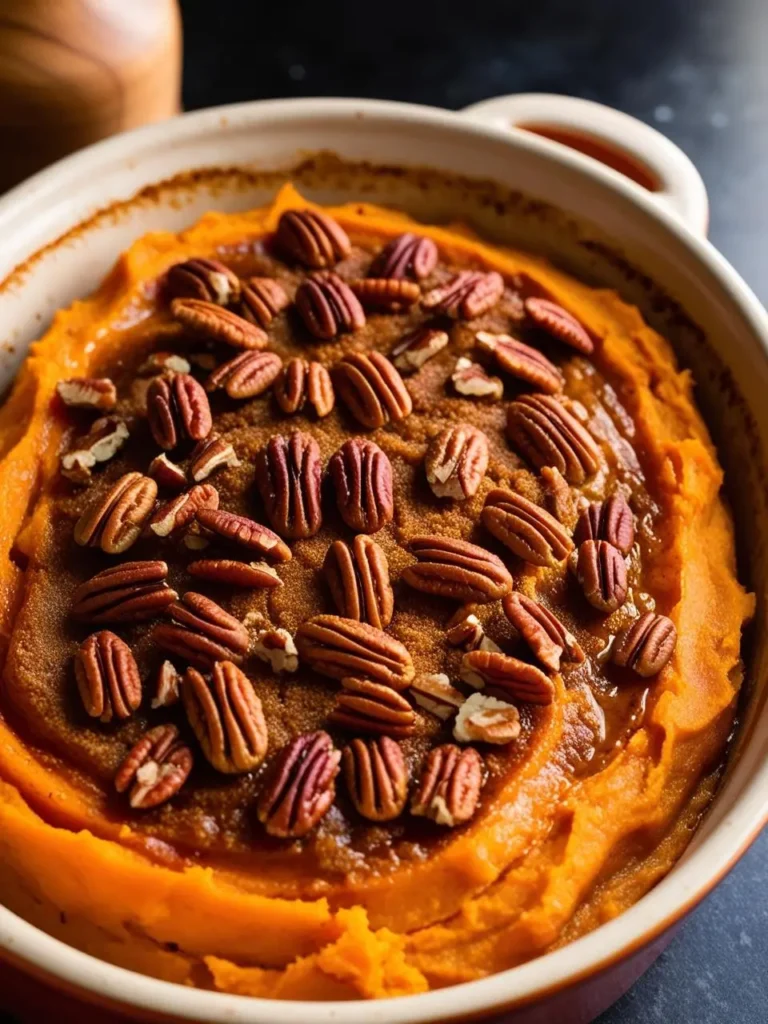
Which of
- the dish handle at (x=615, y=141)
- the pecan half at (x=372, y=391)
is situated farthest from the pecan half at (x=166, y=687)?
the dish handle at (x=615, y=141)

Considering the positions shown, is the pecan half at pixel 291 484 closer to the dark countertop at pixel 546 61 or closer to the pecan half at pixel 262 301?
the pecan half at pixel 262 301

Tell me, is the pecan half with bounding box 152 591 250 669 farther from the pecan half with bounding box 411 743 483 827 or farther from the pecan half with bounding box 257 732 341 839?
the pecan half with bounding box 411 743 483 827

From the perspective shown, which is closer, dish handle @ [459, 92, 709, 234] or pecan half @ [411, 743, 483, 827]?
pecan half @ [411, 743, 483, 827]

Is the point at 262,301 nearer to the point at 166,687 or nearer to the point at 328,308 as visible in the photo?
the point at 328,308

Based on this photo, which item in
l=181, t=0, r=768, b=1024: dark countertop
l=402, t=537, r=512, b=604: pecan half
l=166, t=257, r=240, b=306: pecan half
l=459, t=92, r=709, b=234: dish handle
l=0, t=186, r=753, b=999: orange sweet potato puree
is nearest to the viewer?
l=0, t=186, r=753, b=999: orange sweet potato puree

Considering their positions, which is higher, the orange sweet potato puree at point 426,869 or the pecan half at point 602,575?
the pecan half at point 602,575

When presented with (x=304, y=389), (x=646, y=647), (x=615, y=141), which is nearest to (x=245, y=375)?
(x=304, y=389)

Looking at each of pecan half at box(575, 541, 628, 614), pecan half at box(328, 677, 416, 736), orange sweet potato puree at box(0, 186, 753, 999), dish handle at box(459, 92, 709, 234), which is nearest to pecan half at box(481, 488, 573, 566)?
pecan half at box(575, 541, 628, 614)

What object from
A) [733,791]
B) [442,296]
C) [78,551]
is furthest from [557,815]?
[442,296]
